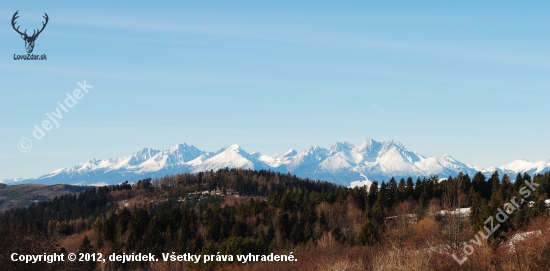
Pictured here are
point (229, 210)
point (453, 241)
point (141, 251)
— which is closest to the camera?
point (453, 241)

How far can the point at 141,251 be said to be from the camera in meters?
76.7

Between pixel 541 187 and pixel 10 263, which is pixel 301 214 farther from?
pixel 10 263

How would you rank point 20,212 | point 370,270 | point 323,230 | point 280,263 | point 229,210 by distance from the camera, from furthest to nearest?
point 20,212
point 229,210
point 323,230
point 280,263
point 370,270

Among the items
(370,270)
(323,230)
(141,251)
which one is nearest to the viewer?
(370,270)

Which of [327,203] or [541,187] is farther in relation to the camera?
A: [327,203]

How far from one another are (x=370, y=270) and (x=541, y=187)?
7246 cm

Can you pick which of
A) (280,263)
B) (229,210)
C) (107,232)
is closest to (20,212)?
(107,232)

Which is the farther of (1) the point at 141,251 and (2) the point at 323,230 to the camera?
(2) the point at 323,230

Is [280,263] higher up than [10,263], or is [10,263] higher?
[10,263]

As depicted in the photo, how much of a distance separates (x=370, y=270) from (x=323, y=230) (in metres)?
57.8

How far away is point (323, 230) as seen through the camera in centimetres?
8481

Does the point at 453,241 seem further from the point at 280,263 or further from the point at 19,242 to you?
the point at 19,242

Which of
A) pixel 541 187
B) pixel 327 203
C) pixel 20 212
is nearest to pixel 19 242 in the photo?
pixel 327 203

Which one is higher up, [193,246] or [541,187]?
[541,187]
